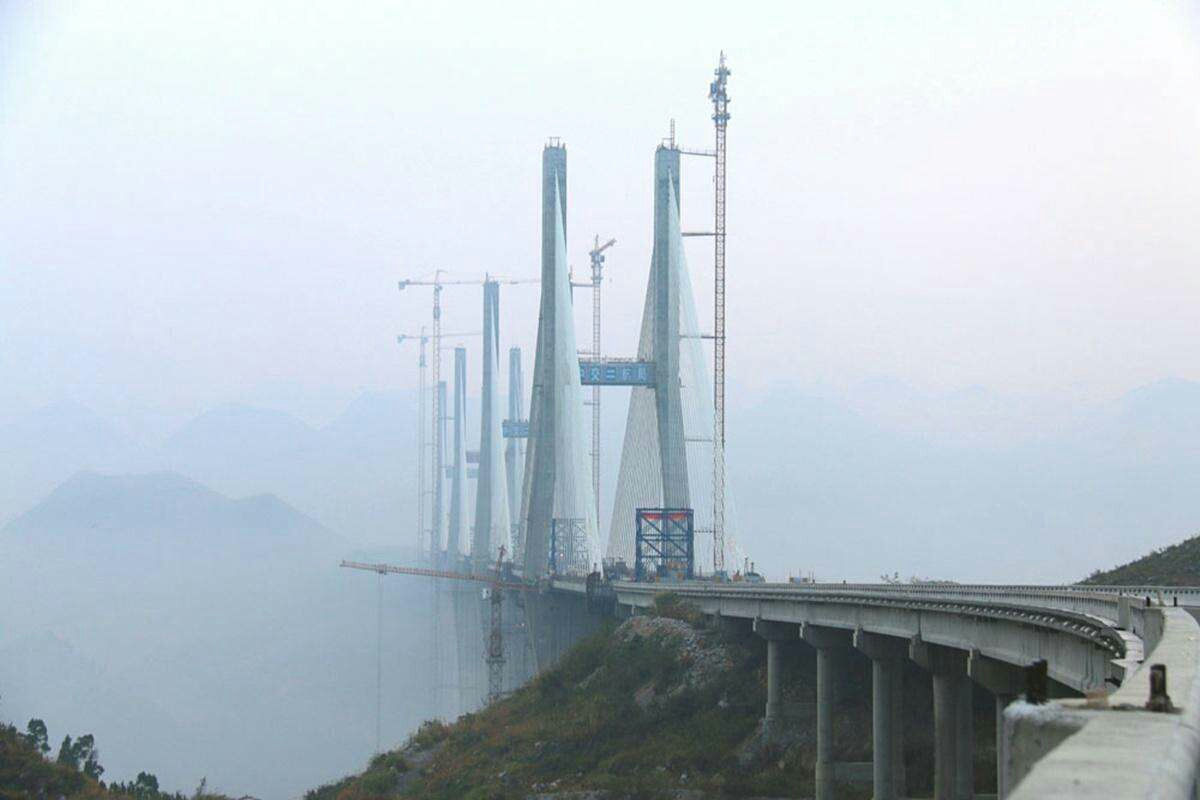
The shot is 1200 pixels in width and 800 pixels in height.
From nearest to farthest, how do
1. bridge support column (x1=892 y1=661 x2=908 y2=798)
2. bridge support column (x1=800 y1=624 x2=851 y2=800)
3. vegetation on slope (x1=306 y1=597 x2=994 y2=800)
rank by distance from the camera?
bridge support column (x1=892 y1=661 x2=908 y2=798) → bridge support column (x1=800 y1=624 x2=851 y2=800) → vegetation on slope (x1=306 y1=597 x2=994 y2=800)

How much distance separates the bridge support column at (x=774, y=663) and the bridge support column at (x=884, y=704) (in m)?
8.23

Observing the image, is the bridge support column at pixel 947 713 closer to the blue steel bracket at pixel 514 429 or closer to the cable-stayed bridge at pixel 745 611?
the cable-stayed bridge at pixel 745 611

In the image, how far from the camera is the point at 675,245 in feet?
335

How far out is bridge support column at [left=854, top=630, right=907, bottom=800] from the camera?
40.8 meters

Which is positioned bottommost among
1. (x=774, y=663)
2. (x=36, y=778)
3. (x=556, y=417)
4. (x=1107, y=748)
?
(x=36, y=778)

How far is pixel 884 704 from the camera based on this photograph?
41.7 metres

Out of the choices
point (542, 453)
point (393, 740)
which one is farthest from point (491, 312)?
point (542, 453)

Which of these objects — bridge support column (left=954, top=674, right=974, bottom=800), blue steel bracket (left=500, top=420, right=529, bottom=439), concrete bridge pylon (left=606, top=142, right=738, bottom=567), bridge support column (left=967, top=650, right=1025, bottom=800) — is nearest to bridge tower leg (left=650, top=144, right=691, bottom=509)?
concrete bridge pylon (left=606, top=142, right=738, bottom=567)

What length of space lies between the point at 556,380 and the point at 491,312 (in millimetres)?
73714

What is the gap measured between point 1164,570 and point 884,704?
2226 cm

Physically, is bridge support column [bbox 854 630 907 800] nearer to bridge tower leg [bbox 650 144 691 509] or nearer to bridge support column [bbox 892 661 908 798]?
bridge support column [bbox 892 661 908 798]

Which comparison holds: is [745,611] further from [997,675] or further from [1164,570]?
[997,675]

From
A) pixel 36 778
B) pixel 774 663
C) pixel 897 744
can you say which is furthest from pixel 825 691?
pixel 36 778

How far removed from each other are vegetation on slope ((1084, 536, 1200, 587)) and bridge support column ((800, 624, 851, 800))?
39.6ft
